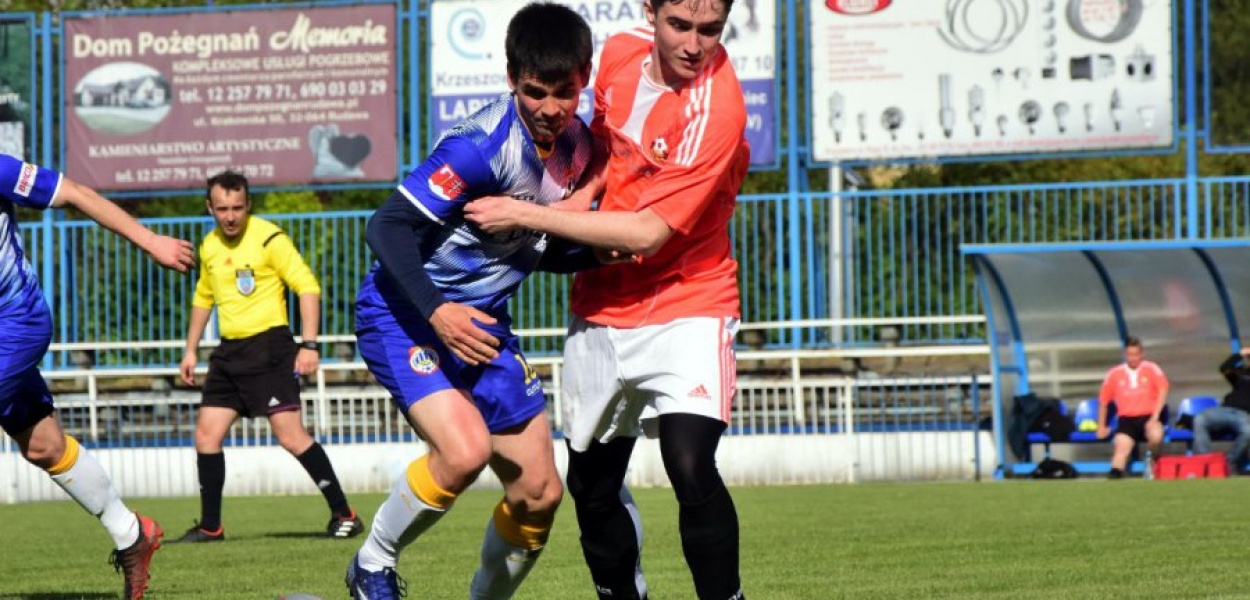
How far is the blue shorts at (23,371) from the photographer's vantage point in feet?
23.3

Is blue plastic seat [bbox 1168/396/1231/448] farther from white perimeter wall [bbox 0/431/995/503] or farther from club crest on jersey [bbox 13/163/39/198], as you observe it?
club crest on jersey [bbox 13/163/39/198]

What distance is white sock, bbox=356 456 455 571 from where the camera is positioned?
574 cm

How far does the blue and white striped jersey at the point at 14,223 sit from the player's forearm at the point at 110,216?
0.18 meters

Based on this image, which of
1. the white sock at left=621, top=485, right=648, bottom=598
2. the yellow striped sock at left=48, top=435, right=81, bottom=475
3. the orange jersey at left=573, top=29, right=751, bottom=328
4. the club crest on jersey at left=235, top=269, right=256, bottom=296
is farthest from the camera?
the club crest on jersey at left=235, top=269, right=256, bottom=296

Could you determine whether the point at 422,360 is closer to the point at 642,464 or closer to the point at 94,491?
the point at 94,491

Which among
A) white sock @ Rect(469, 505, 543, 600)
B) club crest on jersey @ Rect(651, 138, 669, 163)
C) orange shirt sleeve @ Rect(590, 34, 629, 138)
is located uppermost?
orange shirt sleeve @ Rect(590, 34, 629, 138)

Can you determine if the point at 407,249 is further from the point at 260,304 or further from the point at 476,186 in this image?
the point at 260,304

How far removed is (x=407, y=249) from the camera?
215 inches

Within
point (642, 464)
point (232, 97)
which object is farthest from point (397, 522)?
point (232, 97)

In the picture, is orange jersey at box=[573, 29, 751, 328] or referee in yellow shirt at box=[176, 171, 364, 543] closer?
orange jersey at box=[573, 29, 751, 328]

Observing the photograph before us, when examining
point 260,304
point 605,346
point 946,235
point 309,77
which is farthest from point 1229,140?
point 605,346

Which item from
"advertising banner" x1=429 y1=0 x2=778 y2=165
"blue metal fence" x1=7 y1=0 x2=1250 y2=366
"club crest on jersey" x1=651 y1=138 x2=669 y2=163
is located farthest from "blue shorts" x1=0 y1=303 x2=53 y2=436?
"advertising banner" x1=429 y1=0 x2=778 y2=165

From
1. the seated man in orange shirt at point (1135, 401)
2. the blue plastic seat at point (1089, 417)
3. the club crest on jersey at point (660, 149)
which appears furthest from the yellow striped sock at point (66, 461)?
the blue plastic seat at point (1089, 417)

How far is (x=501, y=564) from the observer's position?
5984mm
